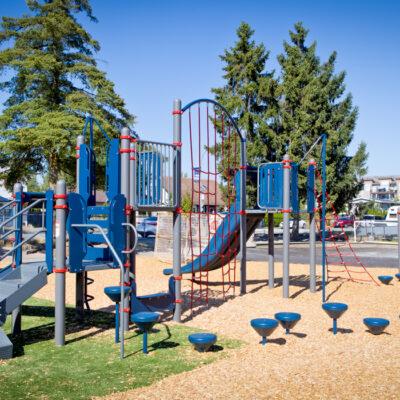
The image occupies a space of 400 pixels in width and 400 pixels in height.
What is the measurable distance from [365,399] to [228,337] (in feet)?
9.31

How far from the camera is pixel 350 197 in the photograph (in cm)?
3275

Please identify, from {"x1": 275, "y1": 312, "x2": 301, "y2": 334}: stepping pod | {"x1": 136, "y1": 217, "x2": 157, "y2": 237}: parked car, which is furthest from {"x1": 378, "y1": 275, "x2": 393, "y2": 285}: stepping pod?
{"x1": 136, "y1": 217, "x2": 157, "y2": 237}: parked car

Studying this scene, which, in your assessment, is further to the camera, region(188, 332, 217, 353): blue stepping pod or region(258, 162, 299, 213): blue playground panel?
region(258, 162, 299, 213): blue playground panel

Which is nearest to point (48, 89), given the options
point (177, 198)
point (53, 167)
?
point (53, 167)

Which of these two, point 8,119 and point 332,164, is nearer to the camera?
point 8,119

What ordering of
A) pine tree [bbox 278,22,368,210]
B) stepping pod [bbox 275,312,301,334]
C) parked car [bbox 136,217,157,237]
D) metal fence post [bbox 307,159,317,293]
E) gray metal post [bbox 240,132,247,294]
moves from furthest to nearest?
parked car [bbox 136,217,157,237]
pine tree [bbox 278,22,368,210]
metal fence post [bbox 307,159,317,293]
gray metal post [bbox 240,132,247,294]
stepping pod [bbox 275,312,301,334]

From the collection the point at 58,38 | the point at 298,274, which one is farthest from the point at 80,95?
the point at 298,274

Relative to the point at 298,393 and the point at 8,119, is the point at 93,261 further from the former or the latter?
the point at 8,119

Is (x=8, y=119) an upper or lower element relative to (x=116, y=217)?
upper

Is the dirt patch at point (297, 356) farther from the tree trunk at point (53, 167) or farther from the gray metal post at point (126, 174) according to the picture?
the tree trunk at point (53, 167)

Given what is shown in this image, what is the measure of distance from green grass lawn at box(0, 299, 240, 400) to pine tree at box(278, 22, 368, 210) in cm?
2366

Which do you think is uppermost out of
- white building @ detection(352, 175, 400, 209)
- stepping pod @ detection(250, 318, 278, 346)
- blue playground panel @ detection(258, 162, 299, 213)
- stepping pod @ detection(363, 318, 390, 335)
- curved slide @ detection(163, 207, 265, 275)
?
white building @ detection(352, 175, 400, 209)

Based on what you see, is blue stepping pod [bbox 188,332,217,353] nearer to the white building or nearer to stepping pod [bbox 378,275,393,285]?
stepping pod [bbox 378,275,393,285]

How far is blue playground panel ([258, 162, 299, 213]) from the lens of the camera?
35.9 feet
